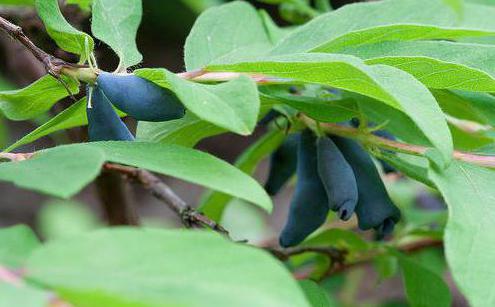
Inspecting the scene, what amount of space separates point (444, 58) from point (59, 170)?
379mm

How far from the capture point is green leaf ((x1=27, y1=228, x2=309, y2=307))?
401 mm

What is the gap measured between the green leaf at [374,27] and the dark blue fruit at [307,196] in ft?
0.34

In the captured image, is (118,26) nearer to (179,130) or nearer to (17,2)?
(179,130)

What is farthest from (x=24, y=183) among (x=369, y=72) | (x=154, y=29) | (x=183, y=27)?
(x=154, y=29)

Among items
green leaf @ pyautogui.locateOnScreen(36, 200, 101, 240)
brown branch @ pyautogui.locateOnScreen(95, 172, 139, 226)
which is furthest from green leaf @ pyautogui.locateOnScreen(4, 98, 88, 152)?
green leaf @ pyautogui.locateOnScreen(36, 200, 101, 240)

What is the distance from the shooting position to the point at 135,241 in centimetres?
45

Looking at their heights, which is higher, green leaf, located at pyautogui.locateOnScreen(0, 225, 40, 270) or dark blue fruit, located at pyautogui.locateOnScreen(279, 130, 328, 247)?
green leaf, located at pyautogui.locateOnScreen(0, 225, 40, 270)

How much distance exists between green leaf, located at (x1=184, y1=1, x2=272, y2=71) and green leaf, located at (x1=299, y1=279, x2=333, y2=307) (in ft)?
0.74

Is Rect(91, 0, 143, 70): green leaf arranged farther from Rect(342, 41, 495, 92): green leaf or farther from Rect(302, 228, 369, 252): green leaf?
Rect(302, 228, 369, 252): green leaf

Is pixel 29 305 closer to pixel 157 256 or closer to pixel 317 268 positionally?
pixel 157 256

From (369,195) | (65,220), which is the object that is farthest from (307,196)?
(65,220)

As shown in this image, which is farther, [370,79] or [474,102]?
[474,102]

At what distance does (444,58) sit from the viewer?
2.52 feet

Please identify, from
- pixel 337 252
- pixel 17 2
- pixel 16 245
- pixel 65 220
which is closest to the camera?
pixel 16 245
